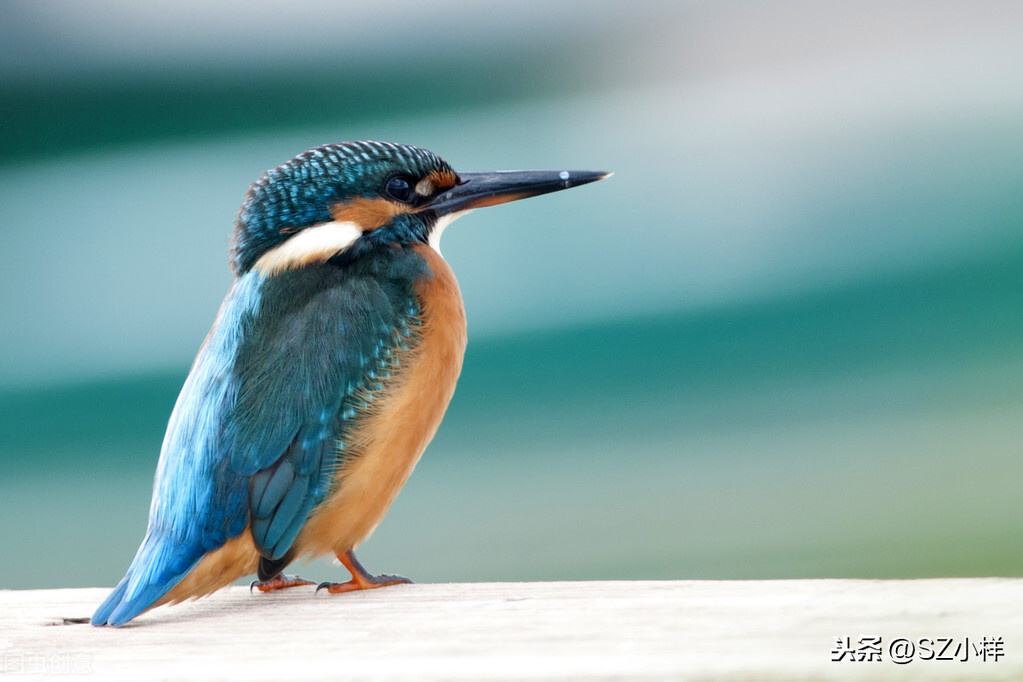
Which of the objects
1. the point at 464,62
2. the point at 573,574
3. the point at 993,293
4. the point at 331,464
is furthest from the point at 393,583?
the point at 993,293

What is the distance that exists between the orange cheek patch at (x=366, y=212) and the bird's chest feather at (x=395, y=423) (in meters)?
0.07

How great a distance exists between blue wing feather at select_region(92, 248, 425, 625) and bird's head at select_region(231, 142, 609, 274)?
0.14 ft

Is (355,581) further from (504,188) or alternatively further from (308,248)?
(504,188)

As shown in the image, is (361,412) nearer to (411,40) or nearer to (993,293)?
(411,40)

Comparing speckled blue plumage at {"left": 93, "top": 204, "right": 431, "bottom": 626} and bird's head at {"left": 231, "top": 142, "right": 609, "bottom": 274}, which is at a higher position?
bird's head at {"left": 231, "top": 142, "right": 609, "bottom": 274}

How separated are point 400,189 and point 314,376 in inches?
12.4

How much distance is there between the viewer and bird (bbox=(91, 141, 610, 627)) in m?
1.37

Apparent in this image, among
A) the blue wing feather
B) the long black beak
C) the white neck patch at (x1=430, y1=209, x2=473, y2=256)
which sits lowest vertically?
the blue wing feather

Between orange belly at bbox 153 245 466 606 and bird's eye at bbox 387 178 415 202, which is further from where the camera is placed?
bird's eye at bbox 387 178 415 202

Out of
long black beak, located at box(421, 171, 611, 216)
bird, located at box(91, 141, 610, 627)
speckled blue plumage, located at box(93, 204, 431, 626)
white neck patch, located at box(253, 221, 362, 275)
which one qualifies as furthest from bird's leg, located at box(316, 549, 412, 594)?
long black beak, located at box(421, 171, 611, 216)

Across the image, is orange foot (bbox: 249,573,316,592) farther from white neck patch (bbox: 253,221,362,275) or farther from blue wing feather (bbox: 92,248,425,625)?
white neck patch (bbox: 253,221,362,275)

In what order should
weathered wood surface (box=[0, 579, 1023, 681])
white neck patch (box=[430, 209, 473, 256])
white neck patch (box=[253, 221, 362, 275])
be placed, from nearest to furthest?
weathered wood surface (box=[0, 579, 1023, 681]) → white neck patch (box=[253, 221, 362, 275]) → white neck patch (box=[430, 209, 473, 256])

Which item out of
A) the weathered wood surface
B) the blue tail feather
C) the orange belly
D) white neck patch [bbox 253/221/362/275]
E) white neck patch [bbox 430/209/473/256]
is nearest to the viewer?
the weathered wood surface

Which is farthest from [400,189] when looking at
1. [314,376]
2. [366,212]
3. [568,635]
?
[568,635]
